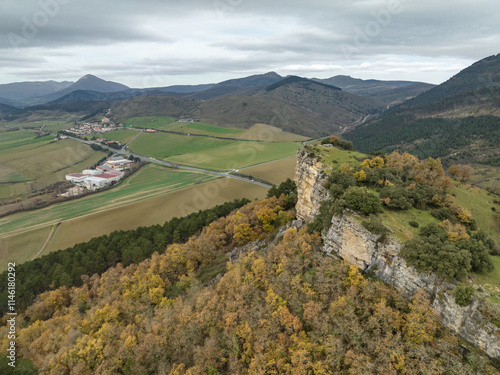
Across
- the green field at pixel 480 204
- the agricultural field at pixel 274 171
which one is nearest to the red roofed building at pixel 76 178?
the agricultural field at pixel 274 171

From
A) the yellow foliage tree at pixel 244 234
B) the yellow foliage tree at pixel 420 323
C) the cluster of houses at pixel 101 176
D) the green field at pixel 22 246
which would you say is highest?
the yellow foliage tree at pixel 420 323

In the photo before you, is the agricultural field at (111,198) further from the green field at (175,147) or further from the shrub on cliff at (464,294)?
the shrub on cliff at (464,294)

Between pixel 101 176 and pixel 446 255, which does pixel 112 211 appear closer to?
pixel 101 176

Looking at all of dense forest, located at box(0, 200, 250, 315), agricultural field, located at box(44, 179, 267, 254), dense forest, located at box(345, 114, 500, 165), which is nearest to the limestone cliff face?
dense forest, located at box(0, 200, 250, 315)

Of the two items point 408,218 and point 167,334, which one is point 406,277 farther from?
point 167,334

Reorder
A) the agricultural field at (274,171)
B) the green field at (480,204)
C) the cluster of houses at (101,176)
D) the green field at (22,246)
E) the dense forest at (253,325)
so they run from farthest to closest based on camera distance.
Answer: the cluster of houses at (101,176) → the agricultural field at (274,171) → the green field at (22,246) → the green field at (480,204) → the dense forest at (253,325)

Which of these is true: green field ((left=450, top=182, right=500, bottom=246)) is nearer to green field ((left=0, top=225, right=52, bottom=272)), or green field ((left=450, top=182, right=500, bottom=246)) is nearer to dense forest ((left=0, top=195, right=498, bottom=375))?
dense forest ((left=0, top=195, right=498, bottom=375))

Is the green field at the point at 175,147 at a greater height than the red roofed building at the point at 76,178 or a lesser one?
greater
